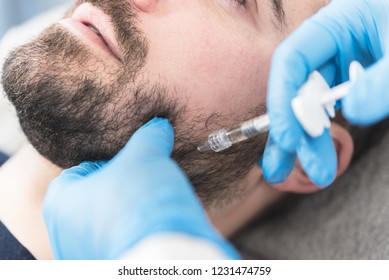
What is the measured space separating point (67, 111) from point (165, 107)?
0.21 meters

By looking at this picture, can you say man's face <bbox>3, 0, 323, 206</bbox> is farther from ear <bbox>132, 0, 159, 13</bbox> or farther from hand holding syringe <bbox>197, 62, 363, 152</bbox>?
hand holding syringe <bbox>197, 62, 363, 152</bbox>

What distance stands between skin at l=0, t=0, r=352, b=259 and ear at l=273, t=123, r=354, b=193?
0.32 meters

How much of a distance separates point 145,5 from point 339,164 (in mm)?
719

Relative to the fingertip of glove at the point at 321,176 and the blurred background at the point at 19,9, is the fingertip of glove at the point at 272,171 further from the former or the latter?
the blurred background at the point at 19,9

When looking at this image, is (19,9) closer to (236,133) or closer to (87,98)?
(87,98)

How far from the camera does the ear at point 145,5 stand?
100 centimetres

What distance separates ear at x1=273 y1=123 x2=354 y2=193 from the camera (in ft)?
4.20

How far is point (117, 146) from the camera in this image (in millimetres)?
997

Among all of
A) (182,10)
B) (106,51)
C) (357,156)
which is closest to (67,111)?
(106,51)

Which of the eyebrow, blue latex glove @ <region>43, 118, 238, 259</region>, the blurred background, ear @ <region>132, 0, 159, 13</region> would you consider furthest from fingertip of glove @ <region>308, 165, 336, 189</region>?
the blurred background

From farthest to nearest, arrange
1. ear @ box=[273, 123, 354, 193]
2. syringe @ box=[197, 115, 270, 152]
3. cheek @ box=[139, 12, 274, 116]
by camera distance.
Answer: ear @ box=[273, 123, 354, 193], cheek @ box=[139, 12, 274, 116], syringe @ box=[197, 115, 270, 152]

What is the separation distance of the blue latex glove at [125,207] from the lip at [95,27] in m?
0.23

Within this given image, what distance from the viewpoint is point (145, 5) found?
100 cm

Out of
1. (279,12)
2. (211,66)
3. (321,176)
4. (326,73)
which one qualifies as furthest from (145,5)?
(321,176)
